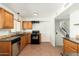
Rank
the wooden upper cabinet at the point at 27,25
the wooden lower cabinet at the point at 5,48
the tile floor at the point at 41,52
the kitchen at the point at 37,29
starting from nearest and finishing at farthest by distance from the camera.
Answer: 1. the wooden lower cabinet at the point at 5,48
2. the kitchen at the point at 37,29
3. the tile floor at the point at 41,52
4. the wooden upper cabinet at the point at 27,25

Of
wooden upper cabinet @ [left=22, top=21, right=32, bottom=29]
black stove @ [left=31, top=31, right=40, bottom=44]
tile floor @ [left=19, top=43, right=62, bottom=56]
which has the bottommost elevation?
tile floor @ [left=19, top=43, right=62, bottom=56]

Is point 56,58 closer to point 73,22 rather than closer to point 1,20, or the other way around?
point 1,20

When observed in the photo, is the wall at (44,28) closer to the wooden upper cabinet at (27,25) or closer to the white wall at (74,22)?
the wooden upper cabinet at (27,25)

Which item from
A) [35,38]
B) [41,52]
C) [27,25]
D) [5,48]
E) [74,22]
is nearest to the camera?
[5,48]


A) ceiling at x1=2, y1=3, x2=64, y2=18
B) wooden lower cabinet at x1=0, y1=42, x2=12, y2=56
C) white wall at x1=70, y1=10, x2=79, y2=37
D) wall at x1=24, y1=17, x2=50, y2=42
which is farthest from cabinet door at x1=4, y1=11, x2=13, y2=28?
wall at x1=24, y1=17, x2=50, y2=42

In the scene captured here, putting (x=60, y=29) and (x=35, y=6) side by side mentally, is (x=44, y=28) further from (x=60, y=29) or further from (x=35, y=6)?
(x=35, y=6)

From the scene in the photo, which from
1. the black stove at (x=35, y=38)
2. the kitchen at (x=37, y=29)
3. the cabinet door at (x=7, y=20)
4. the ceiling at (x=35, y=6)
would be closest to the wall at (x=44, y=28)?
the kitchen at (x=37, y=29)

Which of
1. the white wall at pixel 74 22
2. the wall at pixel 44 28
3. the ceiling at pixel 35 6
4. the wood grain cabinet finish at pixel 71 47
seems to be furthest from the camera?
the wall at pixel 44 28

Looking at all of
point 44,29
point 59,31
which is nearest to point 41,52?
point 59,31

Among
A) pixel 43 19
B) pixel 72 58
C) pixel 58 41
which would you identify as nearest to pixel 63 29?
pixel 58 41

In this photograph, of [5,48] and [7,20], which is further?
[7,20]

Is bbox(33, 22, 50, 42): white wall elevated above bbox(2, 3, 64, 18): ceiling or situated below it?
below

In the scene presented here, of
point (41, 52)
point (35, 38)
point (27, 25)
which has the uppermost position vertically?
point (27, 25)

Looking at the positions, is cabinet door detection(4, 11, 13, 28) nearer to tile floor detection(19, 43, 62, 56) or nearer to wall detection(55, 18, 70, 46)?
tile floor detection(19, 43, 62, 56)
